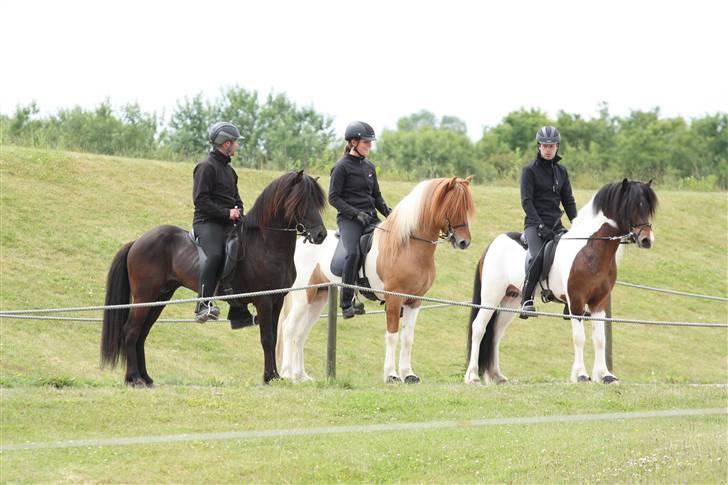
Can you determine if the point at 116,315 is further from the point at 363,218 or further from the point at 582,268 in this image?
the point at 582,268

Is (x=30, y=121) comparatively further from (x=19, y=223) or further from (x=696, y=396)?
(x=696, y=396)

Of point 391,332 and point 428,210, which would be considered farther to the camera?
point 391,332

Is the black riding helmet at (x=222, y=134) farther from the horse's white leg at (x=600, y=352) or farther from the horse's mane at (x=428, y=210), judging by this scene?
the horse's white leg at (x=600, y=352)

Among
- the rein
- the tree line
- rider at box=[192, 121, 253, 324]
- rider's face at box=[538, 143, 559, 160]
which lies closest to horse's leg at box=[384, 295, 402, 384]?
rider at box=[192, 121, 253, 324]

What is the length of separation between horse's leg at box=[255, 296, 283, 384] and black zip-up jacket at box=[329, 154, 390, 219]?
1.49 m

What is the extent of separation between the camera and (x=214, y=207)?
1284 centimetres

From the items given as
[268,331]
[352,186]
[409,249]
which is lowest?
[268,331]

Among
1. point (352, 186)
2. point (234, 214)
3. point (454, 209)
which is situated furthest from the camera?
point (352, 186)

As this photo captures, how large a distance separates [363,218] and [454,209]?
115cm

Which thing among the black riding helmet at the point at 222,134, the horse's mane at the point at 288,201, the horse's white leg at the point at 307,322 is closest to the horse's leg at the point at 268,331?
the horse's mane at the point at 288,201

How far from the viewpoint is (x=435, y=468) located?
953 cm

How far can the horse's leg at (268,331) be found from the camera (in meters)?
13.0

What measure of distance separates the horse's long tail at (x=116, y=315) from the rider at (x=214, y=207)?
3.09 feet

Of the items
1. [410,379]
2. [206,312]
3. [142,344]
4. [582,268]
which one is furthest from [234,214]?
[582,268]
